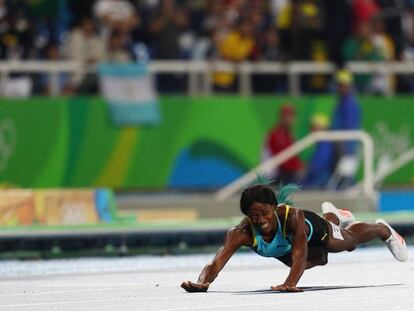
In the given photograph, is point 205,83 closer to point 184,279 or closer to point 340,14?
point 340,14

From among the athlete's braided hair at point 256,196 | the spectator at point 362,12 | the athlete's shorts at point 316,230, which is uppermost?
the athlete's braided hair at point 256,196

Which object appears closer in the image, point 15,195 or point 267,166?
point 15,195

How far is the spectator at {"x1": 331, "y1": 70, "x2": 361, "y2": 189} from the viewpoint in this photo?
24.8m

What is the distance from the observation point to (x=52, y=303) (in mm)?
11891

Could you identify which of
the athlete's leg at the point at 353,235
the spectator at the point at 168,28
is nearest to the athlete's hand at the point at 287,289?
the athlete's leg at the point at 353,235

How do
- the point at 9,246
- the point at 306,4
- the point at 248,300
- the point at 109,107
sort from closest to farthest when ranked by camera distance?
1. the point at 248,300
2. the point at 9,246
3. the point at 109,107
4. the point at 306,4

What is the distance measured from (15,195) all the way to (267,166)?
5.13 m

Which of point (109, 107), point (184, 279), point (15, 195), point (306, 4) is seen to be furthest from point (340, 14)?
point (184, 279)

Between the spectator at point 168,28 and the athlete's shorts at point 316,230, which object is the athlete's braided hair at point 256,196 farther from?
the spectator at point 168,28

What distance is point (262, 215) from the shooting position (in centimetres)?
1218

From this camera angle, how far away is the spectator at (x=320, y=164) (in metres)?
25.1

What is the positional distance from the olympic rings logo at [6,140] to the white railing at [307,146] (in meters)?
3.22

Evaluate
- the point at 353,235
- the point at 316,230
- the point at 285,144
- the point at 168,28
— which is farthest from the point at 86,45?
the point at 316,230

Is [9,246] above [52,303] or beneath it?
beneath
